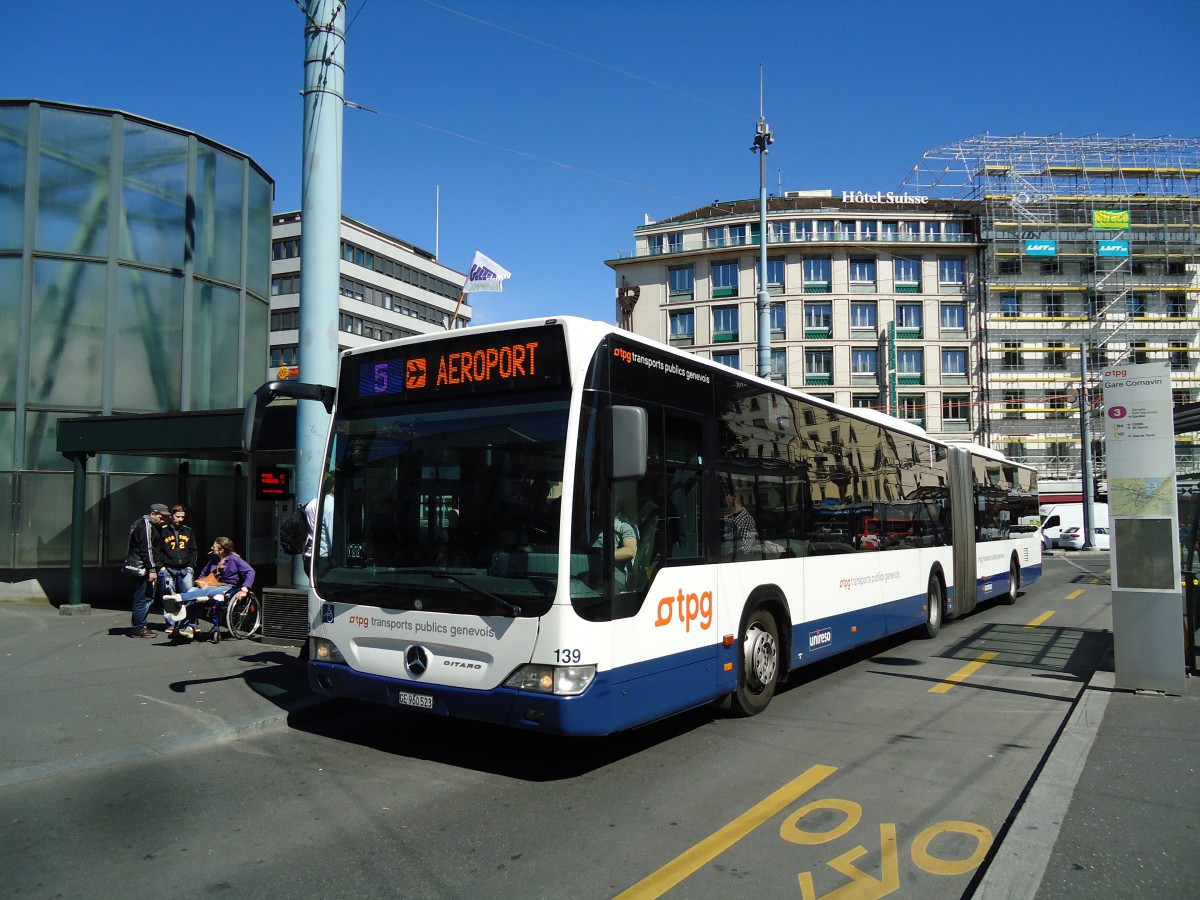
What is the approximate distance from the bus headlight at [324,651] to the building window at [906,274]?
67.1 m

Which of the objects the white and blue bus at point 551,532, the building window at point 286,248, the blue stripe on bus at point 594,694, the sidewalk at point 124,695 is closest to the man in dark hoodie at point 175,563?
the sidewalk at point 124,695

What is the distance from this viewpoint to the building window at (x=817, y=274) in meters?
68.1

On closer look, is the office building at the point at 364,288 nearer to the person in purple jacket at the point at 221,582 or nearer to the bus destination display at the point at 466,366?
the person in purple jacket at the point at 221,582

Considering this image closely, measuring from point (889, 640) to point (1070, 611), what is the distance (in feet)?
19.5

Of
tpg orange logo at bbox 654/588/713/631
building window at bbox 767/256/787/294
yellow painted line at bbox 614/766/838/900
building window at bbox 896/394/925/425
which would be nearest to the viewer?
yellow painted line at bbox 614/766/838/900

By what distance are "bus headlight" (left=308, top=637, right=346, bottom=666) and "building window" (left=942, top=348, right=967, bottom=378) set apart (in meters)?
66.9

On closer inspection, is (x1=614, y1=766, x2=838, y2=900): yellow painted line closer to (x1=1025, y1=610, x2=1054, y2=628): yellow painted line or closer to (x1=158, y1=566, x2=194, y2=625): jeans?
(x1=158, y1=566, x2=194, y2=625): jeans

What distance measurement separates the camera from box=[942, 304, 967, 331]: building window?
6838cm

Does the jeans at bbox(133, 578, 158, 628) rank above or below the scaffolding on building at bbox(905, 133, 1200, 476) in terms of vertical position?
below

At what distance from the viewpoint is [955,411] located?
66.7 metres

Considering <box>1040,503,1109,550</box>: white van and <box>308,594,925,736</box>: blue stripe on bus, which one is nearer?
<box>308,594,925,736</box>: blue stripe on bus

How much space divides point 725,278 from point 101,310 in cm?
5634

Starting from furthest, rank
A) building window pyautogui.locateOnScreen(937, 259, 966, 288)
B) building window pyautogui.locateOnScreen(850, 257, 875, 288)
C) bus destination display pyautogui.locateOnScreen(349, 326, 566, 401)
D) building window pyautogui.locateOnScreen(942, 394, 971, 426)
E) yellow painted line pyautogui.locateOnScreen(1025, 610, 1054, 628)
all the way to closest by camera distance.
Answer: building window pyautogui.locateOnScreen(937, 259, 966, 288) → building window pyautogui.locateOnScreen(850, 257, 875, 288) → building window pyautogui.locateOnScreen(942, 394, 971, 426) → yellow painted line pyautogui.locateOnScreen(1025, 610, 1054, 628) → bus destination display pyautogui.locateOnScreen(349, 326, 566, 401)

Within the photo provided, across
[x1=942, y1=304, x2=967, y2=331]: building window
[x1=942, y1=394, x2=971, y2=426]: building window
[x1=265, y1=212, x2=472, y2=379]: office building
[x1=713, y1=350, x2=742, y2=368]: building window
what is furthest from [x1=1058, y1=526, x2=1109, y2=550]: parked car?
[x1=265, y1=212, x2=472, y2=379]: office building
